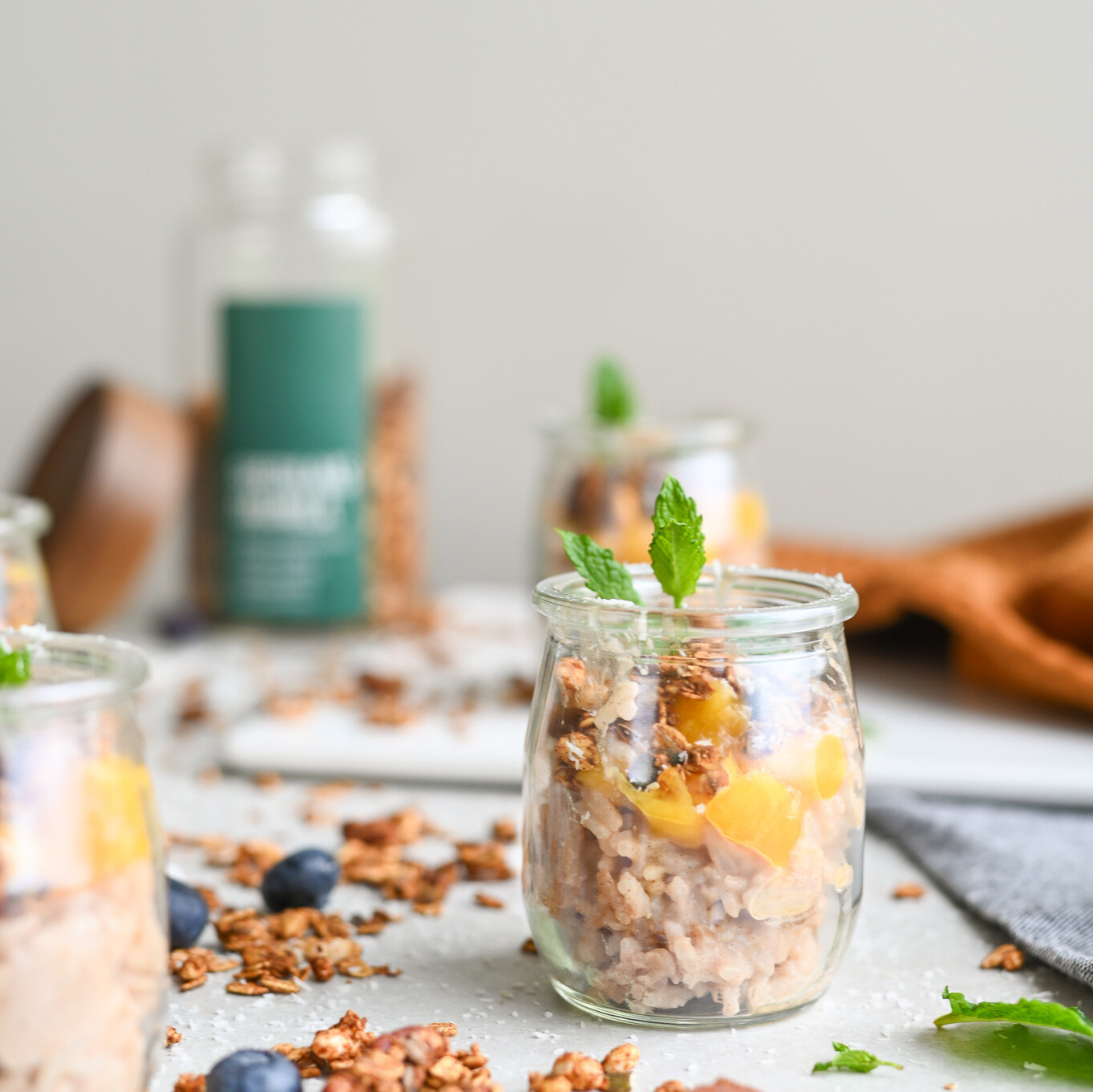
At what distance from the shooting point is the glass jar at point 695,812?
2.03 ft

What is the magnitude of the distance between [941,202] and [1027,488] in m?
0.43

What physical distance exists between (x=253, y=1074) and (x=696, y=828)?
0.70ft

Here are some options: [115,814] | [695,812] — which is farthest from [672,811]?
[115,814]

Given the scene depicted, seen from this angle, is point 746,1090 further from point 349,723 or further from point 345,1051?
→ point 349,723

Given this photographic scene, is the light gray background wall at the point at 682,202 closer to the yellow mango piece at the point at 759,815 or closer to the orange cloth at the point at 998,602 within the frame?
the orange cloth at the point at 998,602

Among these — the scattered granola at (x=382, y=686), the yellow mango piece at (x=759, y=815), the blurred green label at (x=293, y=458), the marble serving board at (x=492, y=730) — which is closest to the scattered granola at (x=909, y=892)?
the marble serving board at (x=492, y=730)

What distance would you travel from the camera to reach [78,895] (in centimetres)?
50

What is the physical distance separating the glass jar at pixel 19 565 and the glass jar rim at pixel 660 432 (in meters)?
0.49

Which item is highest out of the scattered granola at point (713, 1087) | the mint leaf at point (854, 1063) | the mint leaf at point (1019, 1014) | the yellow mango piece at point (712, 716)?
the yellow mango piece at point (712, 716)

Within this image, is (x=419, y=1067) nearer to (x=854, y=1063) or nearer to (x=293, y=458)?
(x=854, y=1063)

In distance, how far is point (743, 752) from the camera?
0.62m

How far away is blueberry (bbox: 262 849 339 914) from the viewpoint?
81cm

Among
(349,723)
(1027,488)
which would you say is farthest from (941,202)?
(349,723)

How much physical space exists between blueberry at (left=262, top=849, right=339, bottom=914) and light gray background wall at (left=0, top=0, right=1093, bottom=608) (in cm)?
121
